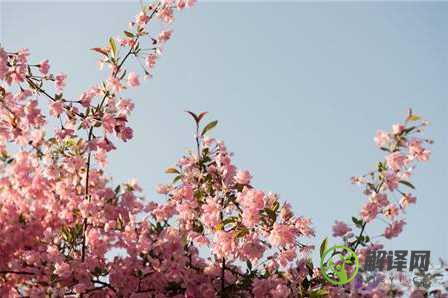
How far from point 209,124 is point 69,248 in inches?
39.6

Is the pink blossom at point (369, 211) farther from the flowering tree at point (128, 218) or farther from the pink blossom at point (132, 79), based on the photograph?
the pink blossom at point (132, 79)

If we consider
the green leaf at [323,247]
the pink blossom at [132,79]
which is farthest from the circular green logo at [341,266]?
the pink blossom at [132,79]

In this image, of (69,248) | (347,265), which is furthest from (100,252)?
(347,265)

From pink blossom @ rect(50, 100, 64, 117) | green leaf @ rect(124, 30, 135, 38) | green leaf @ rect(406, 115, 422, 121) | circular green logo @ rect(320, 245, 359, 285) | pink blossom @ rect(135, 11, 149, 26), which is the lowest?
circular green logo @ rect(320, 245, 359, 285)

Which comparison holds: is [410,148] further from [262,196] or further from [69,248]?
[69,248]

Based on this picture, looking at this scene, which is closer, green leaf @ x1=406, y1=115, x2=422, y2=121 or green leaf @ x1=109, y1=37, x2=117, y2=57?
green leaf @ x1=406, y1=115, x2=422, y2=121

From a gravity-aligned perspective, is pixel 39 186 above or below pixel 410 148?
below

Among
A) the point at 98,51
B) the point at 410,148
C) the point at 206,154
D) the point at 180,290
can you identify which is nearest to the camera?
the point at 410,148

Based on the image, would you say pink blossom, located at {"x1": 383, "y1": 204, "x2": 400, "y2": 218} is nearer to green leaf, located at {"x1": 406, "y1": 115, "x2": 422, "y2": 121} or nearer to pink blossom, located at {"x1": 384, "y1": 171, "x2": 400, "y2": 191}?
pink blossom, located at {"x1": 384, "y1": 171, "x2": 400, "y2": 191}

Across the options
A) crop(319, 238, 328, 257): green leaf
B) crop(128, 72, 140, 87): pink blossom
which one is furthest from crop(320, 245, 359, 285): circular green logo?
crop(128, 72, 140, 87): pink blossom

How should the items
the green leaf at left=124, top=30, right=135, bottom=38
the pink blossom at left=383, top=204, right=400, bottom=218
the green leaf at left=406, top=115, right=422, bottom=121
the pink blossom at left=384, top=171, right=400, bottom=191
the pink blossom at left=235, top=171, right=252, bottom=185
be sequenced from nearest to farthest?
the green leaf at left=406, top=115, right=422, bottom=121 < the pink blossom at left=384, top=171, right=400, bottom=191 < the pink blossom at left=383, top=204, right=400, bottom=218 < the pink blossom at left=235, top=171, right=252, bottom=185 < the green leaf at left=124, top=30, right=135, bottom=38

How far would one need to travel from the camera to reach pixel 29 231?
10.4ft

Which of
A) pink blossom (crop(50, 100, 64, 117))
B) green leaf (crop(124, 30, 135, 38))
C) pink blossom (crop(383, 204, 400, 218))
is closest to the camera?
pink blossom (crop(383, 204, 400, 218))

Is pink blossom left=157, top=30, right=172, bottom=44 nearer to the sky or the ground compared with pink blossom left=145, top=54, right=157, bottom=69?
nearer to the sky
